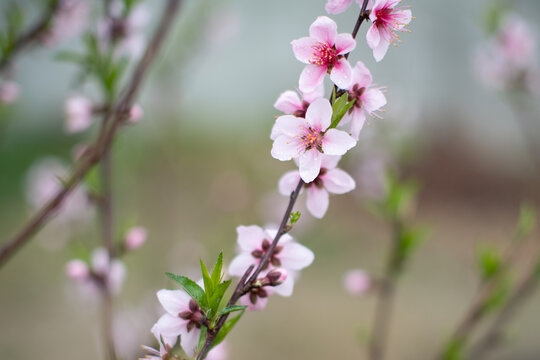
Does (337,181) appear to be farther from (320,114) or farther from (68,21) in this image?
(68,21)

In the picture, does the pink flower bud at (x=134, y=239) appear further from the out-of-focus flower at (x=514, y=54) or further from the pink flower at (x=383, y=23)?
the out-of-focus flower at (x=514, y=54)

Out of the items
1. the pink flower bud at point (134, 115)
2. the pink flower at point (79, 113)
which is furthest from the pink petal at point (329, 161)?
the pink flower at point (79, 113)

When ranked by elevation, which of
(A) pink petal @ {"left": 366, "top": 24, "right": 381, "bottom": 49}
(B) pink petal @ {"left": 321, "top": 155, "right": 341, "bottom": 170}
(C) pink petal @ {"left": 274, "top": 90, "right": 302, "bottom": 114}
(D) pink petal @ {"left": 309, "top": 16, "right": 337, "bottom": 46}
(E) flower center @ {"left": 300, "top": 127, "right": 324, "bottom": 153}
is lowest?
(E) flower center @ {"left": 300, "top": 127, "right": 324, "bottom": 153}

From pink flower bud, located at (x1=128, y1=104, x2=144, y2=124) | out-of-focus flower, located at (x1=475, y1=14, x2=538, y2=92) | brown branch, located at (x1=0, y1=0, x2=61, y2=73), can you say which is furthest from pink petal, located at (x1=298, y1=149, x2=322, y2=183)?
out-of-focus flower, located at (x1=475, y1=14, x2=538, y2=92)

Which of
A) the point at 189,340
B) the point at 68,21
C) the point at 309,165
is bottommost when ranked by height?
the point at 189,340

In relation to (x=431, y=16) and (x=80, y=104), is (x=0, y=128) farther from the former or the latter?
(x=431, y=16)


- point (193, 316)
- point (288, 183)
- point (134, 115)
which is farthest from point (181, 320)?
point (134, 115)

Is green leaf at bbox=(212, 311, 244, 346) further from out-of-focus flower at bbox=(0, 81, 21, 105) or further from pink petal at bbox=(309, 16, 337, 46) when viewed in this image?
out-of-focus flower at bbox=(0, 81, 21, 105)

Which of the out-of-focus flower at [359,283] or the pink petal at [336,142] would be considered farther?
the out-of-focus flower at [359,283]
